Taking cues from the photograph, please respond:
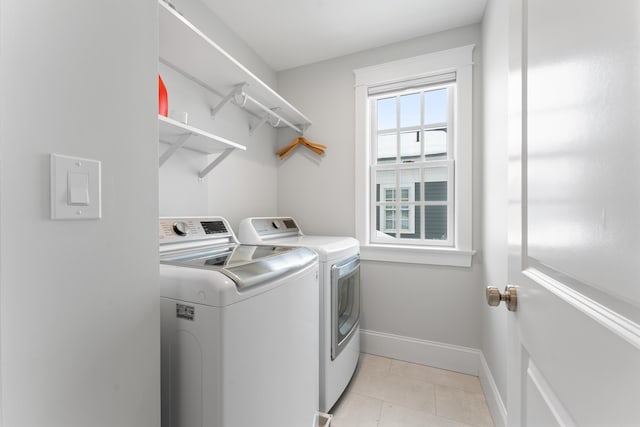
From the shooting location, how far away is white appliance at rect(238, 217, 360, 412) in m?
1.52

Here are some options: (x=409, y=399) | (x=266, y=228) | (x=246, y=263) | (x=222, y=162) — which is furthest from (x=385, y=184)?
(x=246, y=263)

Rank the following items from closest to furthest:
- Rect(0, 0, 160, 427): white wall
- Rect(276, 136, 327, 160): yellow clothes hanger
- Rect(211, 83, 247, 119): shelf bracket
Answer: Rect(0, 0, 160, 427): white wall
Rect(211, 83, 247, 119): shelf bracket
Rect(276, 136, 327, 160): yellow clothes hanger

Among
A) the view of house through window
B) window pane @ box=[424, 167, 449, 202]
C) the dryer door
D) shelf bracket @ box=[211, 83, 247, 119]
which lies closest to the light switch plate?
the dryer door

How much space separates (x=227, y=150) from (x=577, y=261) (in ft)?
5.52

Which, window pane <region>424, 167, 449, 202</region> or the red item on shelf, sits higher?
the red item on shelf

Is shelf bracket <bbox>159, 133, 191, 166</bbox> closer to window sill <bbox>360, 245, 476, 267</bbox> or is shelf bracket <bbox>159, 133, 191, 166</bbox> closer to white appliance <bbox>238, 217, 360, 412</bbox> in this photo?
white appliance <bbox>238, 217, 360, 412</bbox>

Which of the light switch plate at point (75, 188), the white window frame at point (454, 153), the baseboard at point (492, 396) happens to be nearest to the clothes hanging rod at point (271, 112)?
the white window frame at point (454, 153)

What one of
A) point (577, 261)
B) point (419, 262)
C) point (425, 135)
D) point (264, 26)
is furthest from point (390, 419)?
point (264, 26)

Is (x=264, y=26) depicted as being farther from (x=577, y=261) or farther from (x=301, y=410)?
(x=301, y=410)

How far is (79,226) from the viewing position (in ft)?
1.82

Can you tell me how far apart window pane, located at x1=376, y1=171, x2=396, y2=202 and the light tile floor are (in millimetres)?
1399

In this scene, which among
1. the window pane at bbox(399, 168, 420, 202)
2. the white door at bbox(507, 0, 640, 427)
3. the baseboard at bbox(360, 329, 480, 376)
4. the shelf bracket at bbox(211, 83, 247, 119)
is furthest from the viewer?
the window pane at bbox(399, 168, 420, 202)

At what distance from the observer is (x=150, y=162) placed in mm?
701

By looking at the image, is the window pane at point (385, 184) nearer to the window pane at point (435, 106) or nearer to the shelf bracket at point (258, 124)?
the window pane at point (435, 106)
